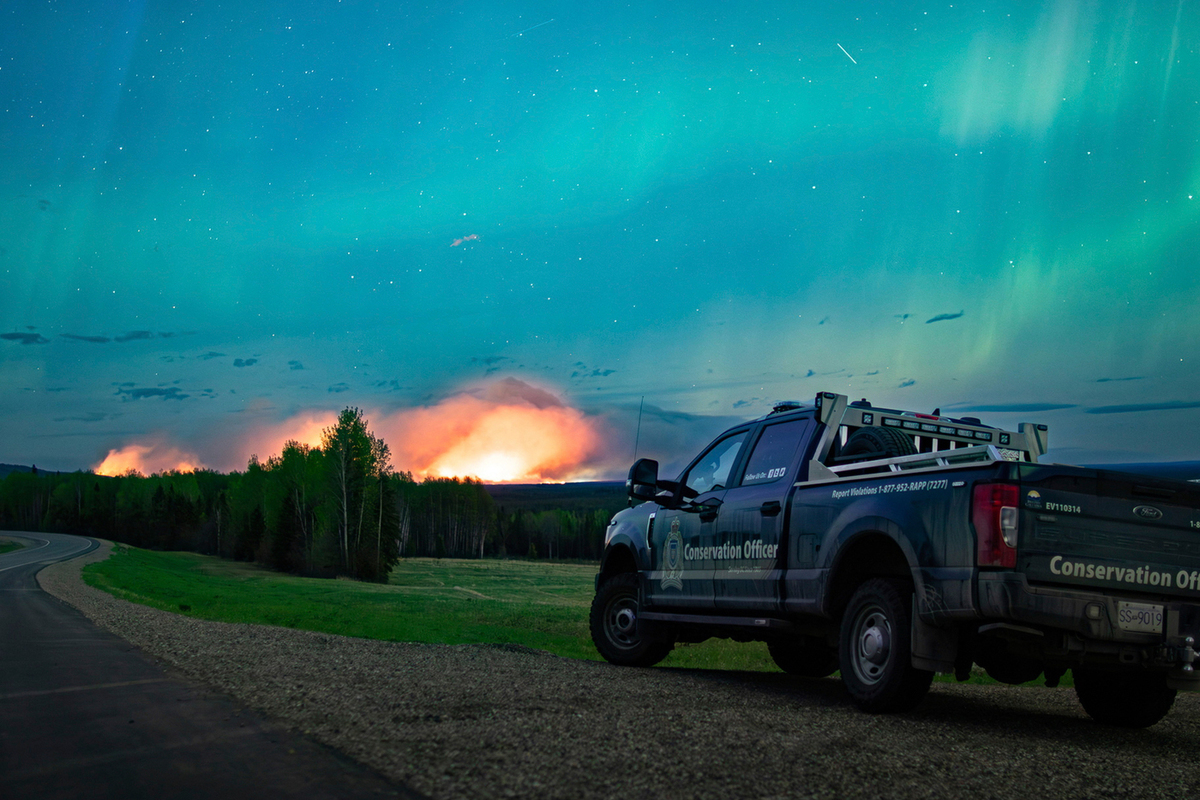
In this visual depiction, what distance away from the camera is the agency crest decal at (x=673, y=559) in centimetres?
991

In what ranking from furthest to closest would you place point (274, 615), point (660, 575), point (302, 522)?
point (302, 522)
point (274, 615)
point (660, 575)

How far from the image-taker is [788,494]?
8.41 metres

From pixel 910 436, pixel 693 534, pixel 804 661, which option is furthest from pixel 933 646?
pixel 804 661

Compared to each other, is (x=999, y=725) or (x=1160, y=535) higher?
(x=1160, y=535)

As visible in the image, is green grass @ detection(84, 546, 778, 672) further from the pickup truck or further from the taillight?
the taillight

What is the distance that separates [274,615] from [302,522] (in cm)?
5444

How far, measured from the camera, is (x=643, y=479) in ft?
32.5

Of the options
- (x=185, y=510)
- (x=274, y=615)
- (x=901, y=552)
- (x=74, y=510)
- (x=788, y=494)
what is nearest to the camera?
(x=901, y=552)

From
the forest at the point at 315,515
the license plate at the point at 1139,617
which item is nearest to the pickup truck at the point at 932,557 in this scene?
the license plate at the point at 1139,617

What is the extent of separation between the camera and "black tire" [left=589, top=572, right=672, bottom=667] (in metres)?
10.5

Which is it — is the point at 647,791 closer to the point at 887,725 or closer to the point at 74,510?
the point at 887,725

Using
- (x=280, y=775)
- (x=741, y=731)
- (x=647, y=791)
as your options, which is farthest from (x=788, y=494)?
(x=280, y=775)

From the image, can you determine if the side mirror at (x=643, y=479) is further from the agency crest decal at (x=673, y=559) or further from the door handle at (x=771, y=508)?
the door handle at (x=771, y=508)

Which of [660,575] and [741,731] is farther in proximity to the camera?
[660,575]
